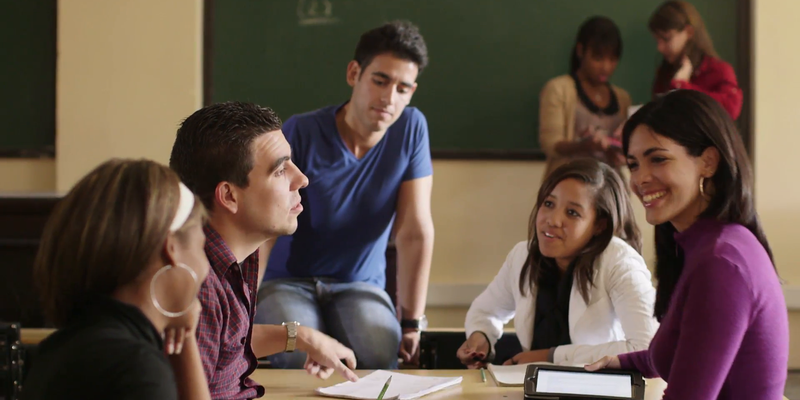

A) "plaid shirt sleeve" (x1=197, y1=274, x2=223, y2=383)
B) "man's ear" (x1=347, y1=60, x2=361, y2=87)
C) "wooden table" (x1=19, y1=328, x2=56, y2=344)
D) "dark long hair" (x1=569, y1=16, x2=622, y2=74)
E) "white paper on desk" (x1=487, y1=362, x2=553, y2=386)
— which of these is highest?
"dark long hair" (x1=569, y1=16, x2=622, y2=74)

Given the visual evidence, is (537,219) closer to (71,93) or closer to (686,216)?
(686,216)

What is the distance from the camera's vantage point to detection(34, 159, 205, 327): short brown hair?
991 mm

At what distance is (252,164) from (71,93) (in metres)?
3.07

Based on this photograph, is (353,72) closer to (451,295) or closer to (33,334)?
(33,334)

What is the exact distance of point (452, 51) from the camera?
4285mm

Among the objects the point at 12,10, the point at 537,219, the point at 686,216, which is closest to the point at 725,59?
the point at 537,219

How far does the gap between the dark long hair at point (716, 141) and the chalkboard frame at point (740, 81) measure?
2542 mm

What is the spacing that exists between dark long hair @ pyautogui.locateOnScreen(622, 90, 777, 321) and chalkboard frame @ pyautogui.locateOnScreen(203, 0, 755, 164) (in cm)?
254

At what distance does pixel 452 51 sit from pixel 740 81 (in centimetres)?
152

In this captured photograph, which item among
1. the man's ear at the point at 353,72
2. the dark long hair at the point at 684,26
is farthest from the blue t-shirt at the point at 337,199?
the dark long hair at the point at 684,26

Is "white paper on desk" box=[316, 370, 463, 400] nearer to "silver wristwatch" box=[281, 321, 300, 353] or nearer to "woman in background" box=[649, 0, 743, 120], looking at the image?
"silver wristwatch" box=[281, 321, 300, 353]

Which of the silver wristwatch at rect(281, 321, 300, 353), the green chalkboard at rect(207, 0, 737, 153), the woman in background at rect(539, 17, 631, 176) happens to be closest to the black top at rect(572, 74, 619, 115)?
the woman in background at rect(539, 17, 631, 176)

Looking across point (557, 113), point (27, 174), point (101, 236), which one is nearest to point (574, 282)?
point (101, 236)

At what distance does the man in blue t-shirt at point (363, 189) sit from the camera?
2.69 metres
